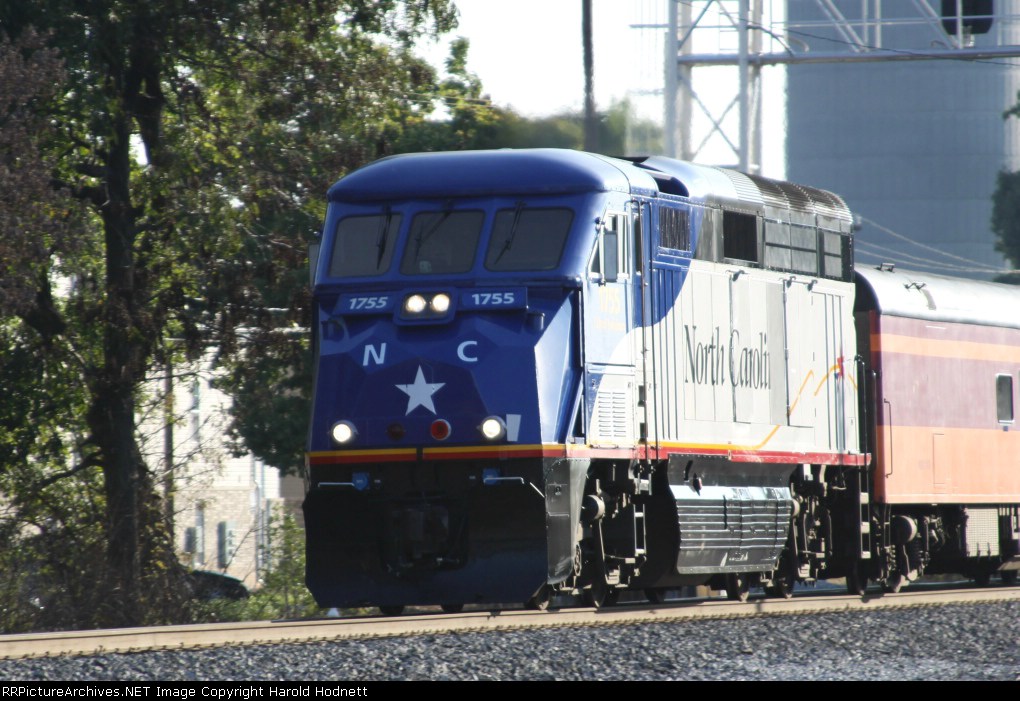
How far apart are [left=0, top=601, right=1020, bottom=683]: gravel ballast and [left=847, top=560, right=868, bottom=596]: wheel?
3.98 m

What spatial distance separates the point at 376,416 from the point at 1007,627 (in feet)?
18.8

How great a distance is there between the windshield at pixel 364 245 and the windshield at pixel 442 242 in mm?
170

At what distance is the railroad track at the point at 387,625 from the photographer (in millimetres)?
10383

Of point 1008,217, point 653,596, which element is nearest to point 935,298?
point 653,596

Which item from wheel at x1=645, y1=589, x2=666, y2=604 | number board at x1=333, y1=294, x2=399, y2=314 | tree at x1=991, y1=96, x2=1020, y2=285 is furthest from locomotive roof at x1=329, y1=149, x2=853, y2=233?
tree at x1=991, y1=96, x2=1020, y2=285

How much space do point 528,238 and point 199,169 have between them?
25.9 ft

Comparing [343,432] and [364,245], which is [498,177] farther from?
[343,432]

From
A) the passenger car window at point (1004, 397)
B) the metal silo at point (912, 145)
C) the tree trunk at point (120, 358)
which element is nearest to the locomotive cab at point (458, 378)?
the tree trunk at point (120, 358)

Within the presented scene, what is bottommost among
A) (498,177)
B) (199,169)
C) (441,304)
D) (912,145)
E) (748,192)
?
(441,304)

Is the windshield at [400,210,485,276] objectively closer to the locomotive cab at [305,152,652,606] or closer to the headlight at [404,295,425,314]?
the locomotive cab at [305,152,652,606]

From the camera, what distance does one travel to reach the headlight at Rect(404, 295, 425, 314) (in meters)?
13.3

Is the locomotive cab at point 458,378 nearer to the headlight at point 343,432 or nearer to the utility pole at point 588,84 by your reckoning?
the headlight at point 343,432

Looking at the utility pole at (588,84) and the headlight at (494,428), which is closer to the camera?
the headlight at (494,428)

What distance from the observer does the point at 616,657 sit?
11078mm
